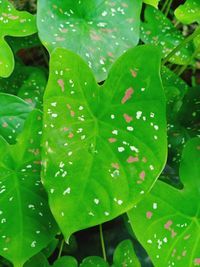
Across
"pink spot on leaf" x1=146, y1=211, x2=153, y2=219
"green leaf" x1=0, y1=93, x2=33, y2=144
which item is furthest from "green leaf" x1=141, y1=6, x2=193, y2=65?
"pink spot on leaf" x1=146, y1=211, x2=153, y2=219

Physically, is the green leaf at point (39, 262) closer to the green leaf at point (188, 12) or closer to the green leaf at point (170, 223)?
the green leaf at point (170, 223)

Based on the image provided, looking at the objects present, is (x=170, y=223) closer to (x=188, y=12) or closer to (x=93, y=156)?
(x=93, y=156)

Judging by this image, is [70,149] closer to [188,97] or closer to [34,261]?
[34,261]

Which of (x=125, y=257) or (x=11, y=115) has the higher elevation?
(x=11, y=115)

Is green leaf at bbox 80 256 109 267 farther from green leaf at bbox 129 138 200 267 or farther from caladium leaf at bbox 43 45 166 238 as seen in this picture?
caladium leaf at bbox 43 45 166 238

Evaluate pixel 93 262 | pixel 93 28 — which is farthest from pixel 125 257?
pixel 93 28

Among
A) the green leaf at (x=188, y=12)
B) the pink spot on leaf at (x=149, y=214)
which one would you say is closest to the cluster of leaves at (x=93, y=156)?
the pink spot on leaf at (x=149, y=214)
